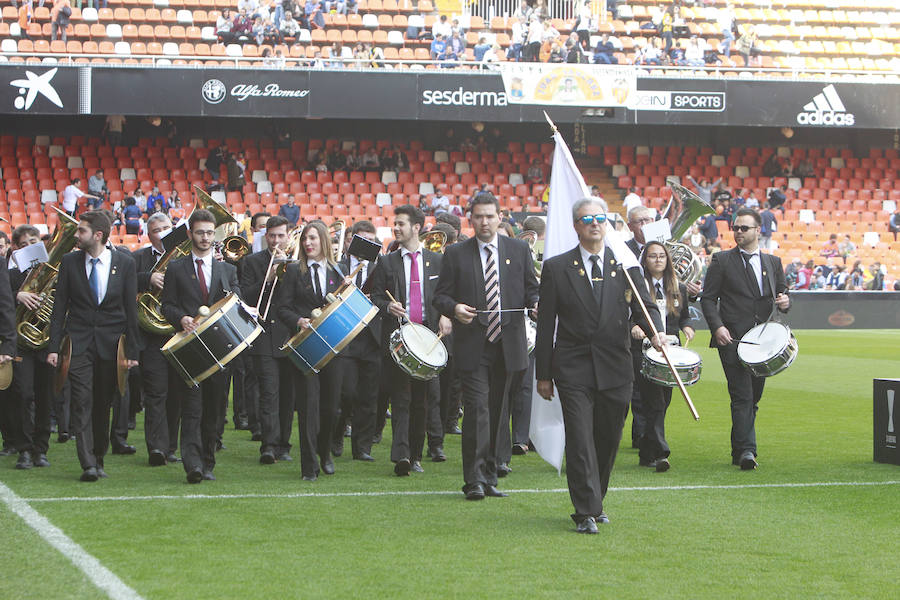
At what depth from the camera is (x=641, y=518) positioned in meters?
7.25

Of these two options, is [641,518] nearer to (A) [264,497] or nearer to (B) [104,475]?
(A) [264,497]

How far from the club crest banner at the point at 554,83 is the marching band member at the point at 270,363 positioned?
1971cm

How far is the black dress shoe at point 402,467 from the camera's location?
893 centimetres

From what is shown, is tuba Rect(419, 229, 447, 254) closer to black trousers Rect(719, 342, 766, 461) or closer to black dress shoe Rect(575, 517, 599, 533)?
black trousers Rect(719, 342, 766, 461)

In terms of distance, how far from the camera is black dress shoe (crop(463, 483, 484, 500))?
7.87 meters

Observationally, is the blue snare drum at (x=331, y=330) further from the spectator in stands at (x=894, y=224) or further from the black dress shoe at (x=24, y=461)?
the spectator in stands at (x=894, y=224)

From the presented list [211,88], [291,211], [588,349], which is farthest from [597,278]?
[211,88]

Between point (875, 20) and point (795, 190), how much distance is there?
676 centimetres

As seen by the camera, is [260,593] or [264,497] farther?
[264,497]

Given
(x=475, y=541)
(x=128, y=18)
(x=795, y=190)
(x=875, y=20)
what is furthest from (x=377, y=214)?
(x=475, y=541)

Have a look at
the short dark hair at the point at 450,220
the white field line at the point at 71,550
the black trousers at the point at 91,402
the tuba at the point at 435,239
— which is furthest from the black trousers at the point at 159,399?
the short dark hair at the point at 450,220

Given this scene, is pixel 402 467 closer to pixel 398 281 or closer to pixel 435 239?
pixel 398 281

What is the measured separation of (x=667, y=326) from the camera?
10.0m

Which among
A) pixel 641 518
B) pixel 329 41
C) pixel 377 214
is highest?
pixel 329 41
